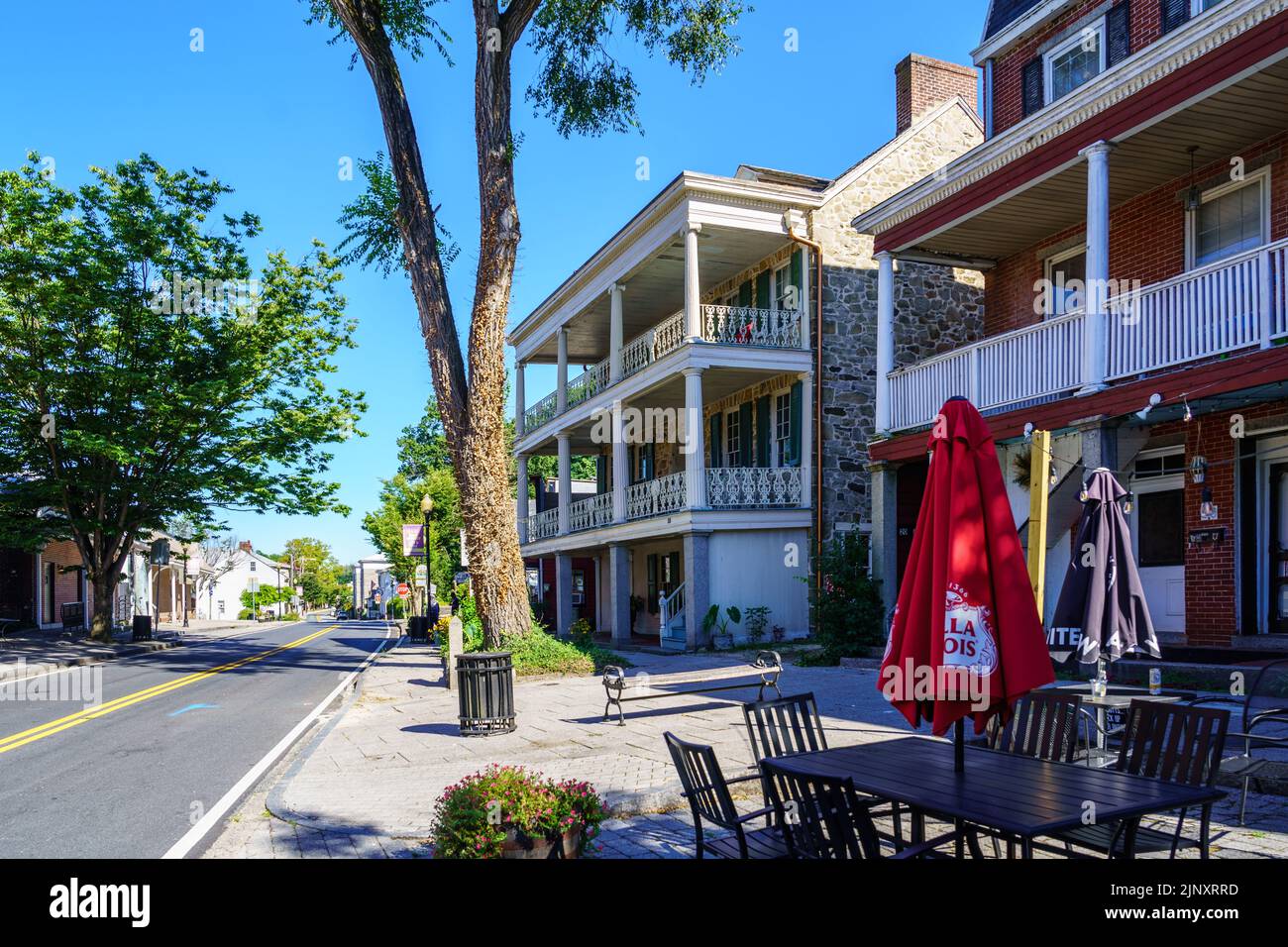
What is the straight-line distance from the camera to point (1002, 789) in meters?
4.52

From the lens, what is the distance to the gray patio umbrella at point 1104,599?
722 cm

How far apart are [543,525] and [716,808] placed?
85.9 ft

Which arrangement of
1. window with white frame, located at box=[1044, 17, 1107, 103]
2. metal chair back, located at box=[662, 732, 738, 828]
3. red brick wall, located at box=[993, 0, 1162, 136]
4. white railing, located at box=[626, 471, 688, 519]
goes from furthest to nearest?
1. white railing, located at box=[626, 471, 688, 519]
2. window with white frame, located at box=[1044, 17, 1107, 103]
3. red brick wall, located at box=[993, 0, 1162, 136]
4. metal chair back, located at box=[662, 732, 738, 828]

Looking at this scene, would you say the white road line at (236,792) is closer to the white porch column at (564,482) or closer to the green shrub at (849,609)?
the green shrub at (849,609)

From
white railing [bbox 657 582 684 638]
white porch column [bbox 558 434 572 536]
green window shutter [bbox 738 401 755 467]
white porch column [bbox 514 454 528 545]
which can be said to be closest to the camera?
white railing [bbox 657 582 684 638]

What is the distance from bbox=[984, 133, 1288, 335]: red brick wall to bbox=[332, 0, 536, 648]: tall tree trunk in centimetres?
902

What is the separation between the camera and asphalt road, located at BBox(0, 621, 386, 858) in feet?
22.7

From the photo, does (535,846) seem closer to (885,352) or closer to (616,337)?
(885,352)

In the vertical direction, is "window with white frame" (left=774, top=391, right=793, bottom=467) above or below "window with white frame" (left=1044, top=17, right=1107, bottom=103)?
below

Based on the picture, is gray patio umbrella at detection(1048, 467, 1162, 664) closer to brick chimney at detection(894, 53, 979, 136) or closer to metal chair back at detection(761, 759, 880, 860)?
metal chair back at detection(761, 759, 880, 860)

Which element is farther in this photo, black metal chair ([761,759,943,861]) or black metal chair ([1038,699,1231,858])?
black metal chair ([1038,699,1231,858])

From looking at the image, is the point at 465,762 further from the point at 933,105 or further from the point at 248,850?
the point at 933,105

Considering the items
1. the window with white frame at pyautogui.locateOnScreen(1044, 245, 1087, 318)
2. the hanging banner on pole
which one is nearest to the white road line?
the hanging banner on pole
